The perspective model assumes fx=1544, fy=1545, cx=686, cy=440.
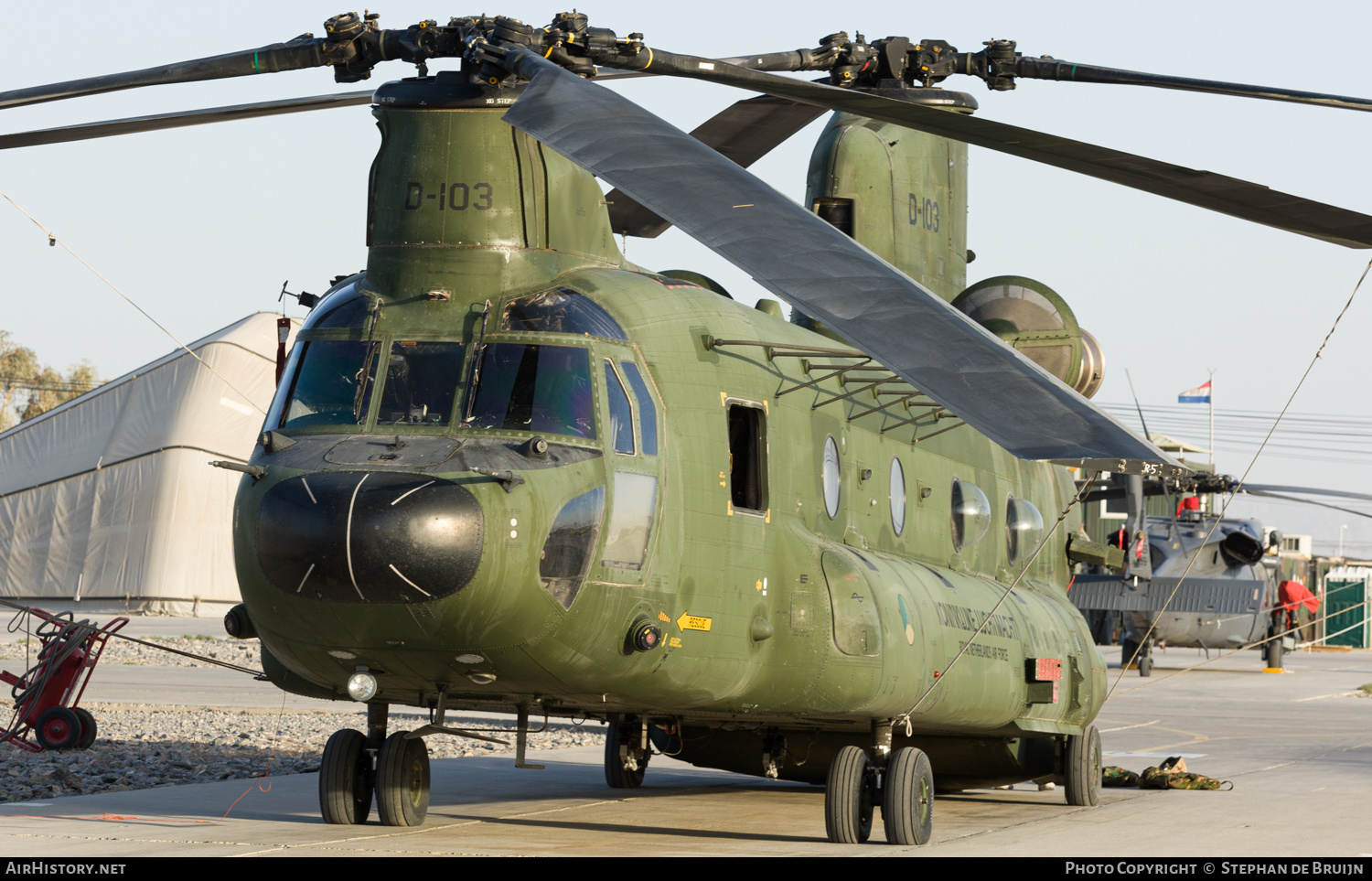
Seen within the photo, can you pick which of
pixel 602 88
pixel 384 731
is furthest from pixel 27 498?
pixel 602 88

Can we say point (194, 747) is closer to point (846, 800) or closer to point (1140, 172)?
point (846, 800)

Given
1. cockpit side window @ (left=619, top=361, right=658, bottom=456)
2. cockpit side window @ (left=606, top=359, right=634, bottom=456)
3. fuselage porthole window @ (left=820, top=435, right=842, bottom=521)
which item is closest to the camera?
cockpit side window @ (left=606, top=359, right=634, bottom=456)

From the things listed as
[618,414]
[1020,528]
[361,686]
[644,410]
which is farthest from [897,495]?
[361,686]

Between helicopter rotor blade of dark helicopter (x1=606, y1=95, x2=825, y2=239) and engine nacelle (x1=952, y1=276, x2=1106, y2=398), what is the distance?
2.23 m

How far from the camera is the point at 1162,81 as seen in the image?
29.9 ft

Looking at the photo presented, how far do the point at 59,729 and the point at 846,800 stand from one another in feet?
25.0

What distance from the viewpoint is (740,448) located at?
9.46 metres

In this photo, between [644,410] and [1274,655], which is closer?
[644,410]

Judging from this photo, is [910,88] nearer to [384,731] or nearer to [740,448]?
[740,448]

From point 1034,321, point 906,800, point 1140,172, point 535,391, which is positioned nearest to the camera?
point 1140,172

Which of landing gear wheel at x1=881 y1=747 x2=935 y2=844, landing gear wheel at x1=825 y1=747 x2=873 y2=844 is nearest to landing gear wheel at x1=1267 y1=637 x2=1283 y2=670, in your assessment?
landing gear wheel at x1=881 y1=747 x2=935 y2=844

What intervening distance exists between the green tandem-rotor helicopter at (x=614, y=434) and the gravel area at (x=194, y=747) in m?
2.05

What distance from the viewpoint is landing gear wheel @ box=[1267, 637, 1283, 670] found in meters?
35.1

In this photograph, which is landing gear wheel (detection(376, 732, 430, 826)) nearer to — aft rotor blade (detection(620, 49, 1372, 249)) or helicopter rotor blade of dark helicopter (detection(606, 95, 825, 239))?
aft rotor blade (detection(620, 49, 1372, 249))
